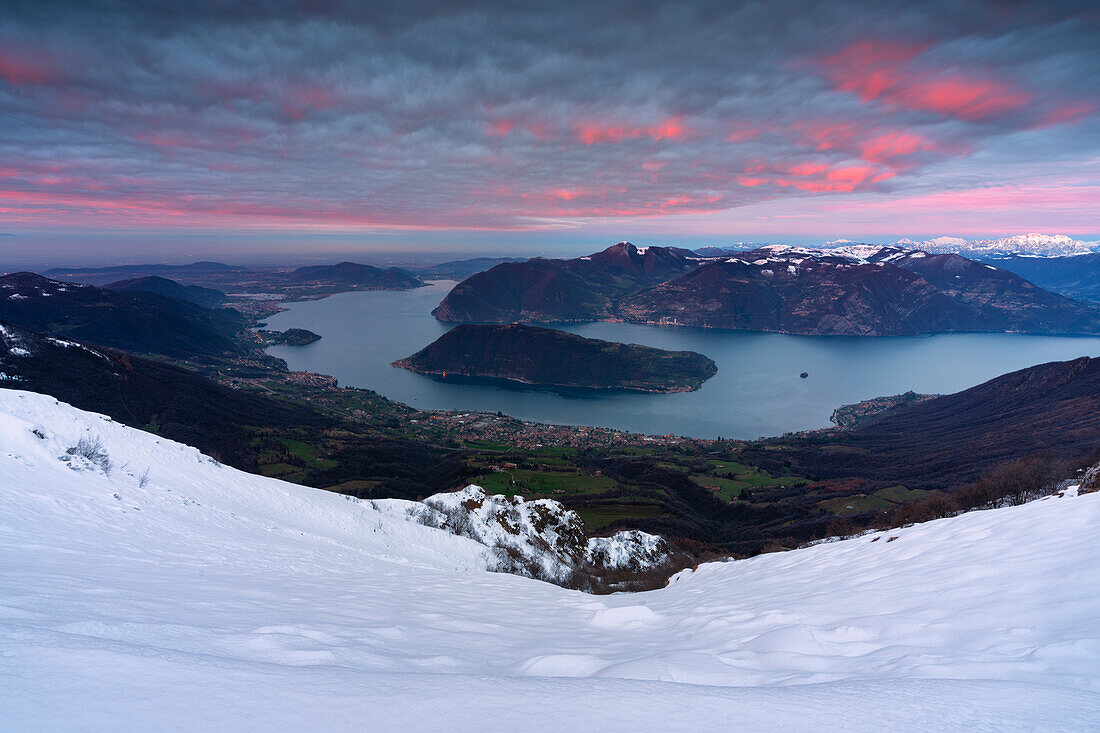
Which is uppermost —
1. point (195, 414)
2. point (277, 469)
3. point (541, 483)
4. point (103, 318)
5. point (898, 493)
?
point (103, 318)

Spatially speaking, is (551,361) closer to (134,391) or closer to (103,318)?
(134,391)

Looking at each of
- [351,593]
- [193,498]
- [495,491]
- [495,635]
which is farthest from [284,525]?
[495,491]

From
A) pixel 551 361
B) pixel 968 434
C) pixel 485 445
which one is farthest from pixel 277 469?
pixel 551 361

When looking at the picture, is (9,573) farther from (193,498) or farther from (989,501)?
(989,501)

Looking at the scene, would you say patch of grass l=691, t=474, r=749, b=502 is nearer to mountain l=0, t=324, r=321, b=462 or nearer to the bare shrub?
the bare shrub

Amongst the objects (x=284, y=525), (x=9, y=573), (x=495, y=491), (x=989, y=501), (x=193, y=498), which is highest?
(x=9, y=573)

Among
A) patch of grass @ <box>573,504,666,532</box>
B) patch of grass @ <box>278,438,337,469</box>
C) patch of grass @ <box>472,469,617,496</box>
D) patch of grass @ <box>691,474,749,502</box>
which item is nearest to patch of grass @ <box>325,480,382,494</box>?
patch of grass @ <box>278,438,337,469</box>
